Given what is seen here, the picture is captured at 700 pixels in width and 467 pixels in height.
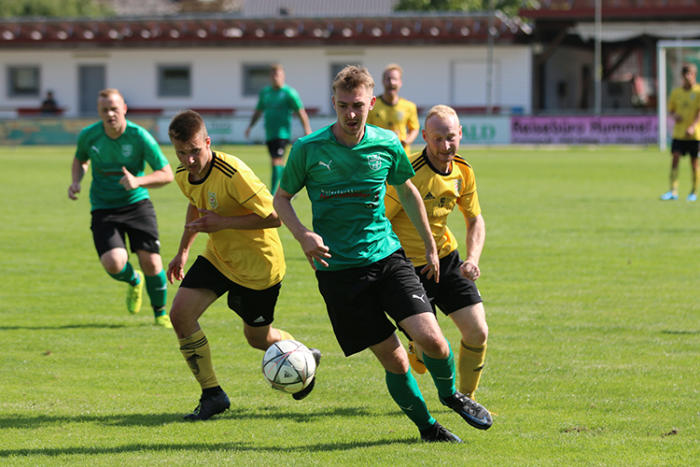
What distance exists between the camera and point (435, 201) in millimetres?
6020

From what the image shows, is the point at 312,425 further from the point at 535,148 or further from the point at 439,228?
the point at 535,148

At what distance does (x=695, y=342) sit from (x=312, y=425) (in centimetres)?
350

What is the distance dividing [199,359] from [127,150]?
3169 mm

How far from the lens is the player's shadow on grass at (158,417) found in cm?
586

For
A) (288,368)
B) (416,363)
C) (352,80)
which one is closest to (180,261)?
(288,368)

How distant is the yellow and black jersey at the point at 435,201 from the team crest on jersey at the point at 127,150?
333 cm

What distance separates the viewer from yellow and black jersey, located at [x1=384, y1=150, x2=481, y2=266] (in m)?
5.99

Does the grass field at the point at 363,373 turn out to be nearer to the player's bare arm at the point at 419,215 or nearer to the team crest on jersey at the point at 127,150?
the player's bare arm at the point at 419,215

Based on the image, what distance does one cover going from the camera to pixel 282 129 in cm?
1884

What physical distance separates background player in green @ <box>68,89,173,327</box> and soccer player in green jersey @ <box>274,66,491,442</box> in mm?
3664

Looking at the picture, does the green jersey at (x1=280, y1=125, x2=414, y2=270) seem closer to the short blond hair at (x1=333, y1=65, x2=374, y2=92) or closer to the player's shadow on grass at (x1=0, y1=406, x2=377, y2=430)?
the short blond hair at (x1=333, y1=65, x2=374, y2=92)

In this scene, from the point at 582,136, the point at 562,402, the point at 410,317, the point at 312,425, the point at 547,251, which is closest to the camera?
the point at 410,317

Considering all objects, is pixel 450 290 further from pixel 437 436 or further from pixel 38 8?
pixel 38 8

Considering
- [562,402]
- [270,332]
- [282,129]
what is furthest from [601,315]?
[282,129]
